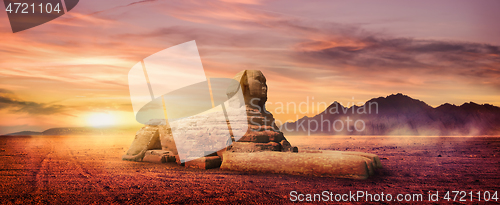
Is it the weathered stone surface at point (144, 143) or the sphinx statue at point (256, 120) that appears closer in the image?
the sphinx statue at point (256, 120)

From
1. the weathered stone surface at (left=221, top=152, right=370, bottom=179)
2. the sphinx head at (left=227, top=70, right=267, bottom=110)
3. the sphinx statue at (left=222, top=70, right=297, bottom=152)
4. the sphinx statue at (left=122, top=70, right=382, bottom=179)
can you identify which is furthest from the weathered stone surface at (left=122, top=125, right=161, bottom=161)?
the weathered stone surface at (left=221, top=152, right=370, bottom=179)

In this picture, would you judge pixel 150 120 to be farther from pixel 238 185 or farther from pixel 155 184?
pixel 238 185

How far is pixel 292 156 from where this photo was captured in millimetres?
8742

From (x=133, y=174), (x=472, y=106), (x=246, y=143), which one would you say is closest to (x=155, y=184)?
(x=133, y=174)

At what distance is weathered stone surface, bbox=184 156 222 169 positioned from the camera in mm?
10430

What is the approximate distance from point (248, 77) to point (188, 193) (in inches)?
237

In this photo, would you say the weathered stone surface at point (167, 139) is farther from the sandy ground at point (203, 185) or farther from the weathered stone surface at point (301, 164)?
the weathered stone surface at point (301, 164)

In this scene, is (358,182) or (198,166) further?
(198,166)

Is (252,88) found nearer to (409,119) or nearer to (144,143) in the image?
(144,143)

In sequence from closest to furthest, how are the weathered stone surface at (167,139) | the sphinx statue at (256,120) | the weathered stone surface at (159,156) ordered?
1. the sphinx statue at (256,120)
2. the weathered stone surface at (159,156)
3. the weathered stone surface at (167,139)

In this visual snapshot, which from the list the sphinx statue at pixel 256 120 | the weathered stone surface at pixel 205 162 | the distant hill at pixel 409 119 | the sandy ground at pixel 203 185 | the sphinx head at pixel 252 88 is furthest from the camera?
the distant hill at pixel 409 119

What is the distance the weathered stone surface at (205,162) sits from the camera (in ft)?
34.2

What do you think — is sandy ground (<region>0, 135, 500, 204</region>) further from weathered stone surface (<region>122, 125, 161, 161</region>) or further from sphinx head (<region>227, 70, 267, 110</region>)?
weathered stone surface (<region>122, 125, 161, 161</region>)

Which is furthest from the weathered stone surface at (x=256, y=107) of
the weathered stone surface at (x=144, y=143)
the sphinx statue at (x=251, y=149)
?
the weathered stone surface at (x=144, y=143)
